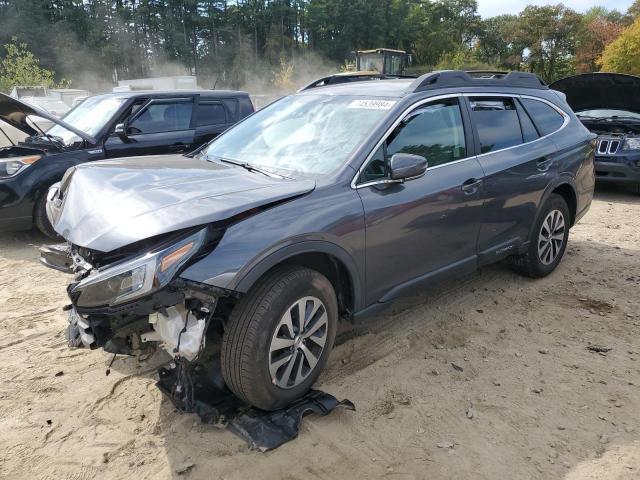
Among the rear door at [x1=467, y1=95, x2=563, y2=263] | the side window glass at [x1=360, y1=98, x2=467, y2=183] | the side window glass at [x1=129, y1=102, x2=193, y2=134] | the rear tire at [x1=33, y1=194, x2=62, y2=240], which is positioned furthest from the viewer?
the side window glass at [x1=129, y1=102, x2=193, y2=134]

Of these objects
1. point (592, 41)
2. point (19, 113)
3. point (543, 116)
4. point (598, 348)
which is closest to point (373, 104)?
point (543, 116)

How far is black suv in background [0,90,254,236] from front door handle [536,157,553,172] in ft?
15.5

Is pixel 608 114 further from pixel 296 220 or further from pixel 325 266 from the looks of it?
pixel 296 220

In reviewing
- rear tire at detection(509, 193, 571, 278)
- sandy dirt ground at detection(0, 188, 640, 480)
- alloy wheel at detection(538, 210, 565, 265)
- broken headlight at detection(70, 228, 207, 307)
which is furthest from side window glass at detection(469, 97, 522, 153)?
broken headlight at detection(70, 228, 207, 307)

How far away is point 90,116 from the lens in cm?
691

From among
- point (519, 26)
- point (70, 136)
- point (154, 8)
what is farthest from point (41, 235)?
point (154, 8)

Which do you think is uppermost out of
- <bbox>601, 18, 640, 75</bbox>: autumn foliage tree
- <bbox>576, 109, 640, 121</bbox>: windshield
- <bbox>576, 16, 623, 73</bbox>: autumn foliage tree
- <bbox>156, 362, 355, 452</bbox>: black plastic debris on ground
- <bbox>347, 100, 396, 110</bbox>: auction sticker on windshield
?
<bbox>576, 16, 623, 73</bbox>: autumn foliage tree

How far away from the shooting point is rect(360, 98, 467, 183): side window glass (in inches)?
126

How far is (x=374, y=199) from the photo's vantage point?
3.08m

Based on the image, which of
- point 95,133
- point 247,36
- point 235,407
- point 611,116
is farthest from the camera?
point 247,36

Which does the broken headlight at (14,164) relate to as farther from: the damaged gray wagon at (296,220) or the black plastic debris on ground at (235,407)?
the black plastic debris on ground at (235,407)

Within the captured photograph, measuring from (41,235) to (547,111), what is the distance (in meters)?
5.96

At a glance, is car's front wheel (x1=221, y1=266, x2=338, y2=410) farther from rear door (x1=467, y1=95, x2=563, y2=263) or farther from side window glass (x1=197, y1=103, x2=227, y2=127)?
side window glass (x1=197, y1=103, x2=227, y2=127)

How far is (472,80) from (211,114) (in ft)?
15.2
